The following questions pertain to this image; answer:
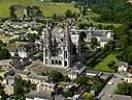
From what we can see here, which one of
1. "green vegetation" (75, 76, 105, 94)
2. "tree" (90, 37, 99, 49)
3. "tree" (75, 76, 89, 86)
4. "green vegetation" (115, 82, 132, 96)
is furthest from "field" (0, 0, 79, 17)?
"green vegetation" (115, 82, 132, 96)

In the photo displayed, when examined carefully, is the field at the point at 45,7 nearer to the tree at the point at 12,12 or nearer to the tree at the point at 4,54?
the tree at the point at 12,12

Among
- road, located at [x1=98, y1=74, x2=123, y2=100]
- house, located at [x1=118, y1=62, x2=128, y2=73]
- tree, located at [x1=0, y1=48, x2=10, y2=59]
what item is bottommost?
road, located at [x1=98, y1=74, x2=123, y2=100]

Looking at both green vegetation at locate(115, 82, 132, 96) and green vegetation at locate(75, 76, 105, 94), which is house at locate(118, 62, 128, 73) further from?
green vegetation at locate(115, 82, 132, 96)

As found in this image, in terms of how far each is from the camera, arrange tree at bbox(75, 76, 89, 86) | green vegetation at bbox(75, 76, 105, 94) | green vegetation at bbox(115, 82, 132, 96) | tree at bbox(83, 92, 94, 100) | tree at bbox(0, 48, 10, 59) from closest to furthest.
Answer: tree at bbox(83, 92, 94, 100)
green vegetation at bbox(115, 82, 132, 96)
green vegetation at bbox(75, 76, 105, 94)
tree at bbox(75, 76, 89, 86)
tree at bbox(0, 48, 10, 59)

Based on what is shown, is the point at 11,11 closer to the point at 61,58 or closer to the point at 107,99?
the point at 61,58

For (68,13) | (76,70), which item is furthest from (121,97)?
(68,13)

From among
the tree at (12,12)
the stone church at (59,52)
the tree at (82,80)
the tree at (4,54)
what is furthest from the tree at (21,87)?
the tree at (12,12)
